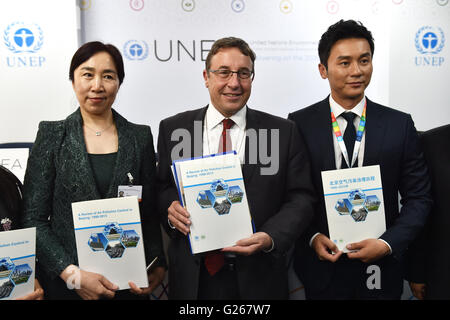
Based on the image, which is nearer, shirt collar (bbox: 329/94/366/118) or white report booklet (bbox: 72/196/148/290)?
white report booklet (bbox: 72/196/148/290)

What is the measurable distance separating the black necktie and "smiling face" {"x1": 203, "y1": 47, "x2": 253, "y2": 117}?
1.82 feet

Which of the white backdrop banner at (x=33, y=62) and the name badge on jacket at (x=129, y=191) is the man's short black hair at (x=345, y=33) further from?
the white backdrop banner at (x=33, y=62)

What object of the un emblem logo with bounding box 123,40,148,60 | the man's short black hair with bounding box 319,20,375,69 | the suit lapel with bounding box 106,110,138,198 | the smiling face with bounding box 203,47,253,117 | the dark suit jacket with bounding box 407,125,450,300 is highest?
the un emblem logo with bounding box 123,40,148,60

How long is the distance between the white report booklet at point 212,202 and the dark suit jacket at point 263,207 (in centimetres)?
12

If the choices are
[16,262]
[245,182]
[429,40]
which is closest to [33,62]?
[16,262]

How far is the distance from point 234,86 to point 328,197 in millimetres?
703

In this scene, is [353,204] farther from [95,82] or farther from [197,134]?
[95,82]

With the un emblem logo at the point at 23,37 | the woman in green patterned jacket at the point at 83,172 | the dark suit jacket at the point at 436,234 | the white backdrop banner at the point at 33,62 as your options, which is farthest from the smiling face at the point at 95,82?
the un emblem logo at the point at 23,37

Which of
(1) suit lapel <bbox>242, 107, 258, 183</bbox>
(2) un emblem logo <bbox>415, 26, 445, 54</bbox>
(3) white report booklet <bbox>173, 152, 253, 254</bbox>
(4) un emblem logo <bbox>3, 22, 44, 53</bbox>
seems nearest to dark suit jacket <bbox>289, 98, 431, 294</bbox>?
(1) suit lapel <bbox>242, 107, 258, 183</bbox>

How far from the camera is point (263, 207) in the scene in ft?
5.87

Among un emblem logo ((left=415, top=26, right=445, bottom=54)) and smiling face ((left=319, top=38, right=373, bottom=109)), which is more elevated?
un emblem logo ((left=415, top=26, right=445, bottom=54))

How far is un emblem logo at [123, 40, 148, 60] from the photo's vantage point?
461 centimetres

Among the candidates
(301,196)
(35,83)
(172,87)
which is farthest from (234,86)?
(35,83)

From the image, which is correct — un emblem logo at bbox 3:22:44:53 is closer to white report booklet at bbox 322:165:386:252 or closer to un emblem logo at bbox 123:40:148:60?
un emblem logo at bbox 123:40:148:60
